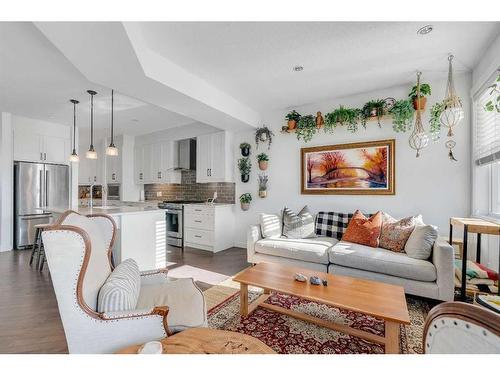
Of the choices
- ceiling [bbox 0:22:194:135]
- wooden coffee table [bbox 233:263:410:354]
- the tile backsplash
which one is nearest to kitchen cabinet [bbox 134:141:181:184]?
the tile backsplash

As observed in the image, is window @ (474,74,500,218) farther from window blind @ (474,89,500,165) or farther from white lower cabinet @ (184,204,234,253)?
white lower cabinet @ (184,204,234,253)

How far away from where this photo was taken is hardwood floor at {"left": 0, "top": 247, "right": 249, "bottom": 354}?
1.74m

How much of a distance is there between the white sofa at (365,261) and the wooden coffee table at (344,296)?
59 centimetres

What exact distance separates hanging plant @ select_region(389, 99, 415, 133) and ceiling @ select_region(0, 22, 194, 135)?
364 cm

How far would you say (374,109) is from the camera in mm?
3246

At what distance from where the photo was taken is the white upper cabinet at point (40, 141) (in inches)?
175

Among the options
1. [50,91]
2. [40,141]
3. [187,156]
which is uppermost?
[50,91]

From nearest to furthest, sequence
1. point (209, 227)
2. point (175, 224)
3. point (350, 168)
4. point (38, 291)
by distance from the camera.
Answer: point (38, 291)
point (350, 168)
point (209, 227)
point (175, 224)

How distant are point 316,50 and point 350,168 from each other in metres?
1.84

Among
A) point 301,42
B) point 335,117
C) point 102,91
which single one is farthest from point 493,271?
point 102,91

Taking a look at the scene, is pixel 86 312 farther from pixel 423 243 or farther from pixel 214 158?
pixel 214 158

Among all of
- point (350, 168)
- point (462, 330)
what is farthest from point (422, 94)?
point (462, 330)

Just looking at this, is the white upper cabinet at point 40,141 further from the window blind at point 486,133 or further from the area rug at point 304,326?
the window blind at point 486,133
